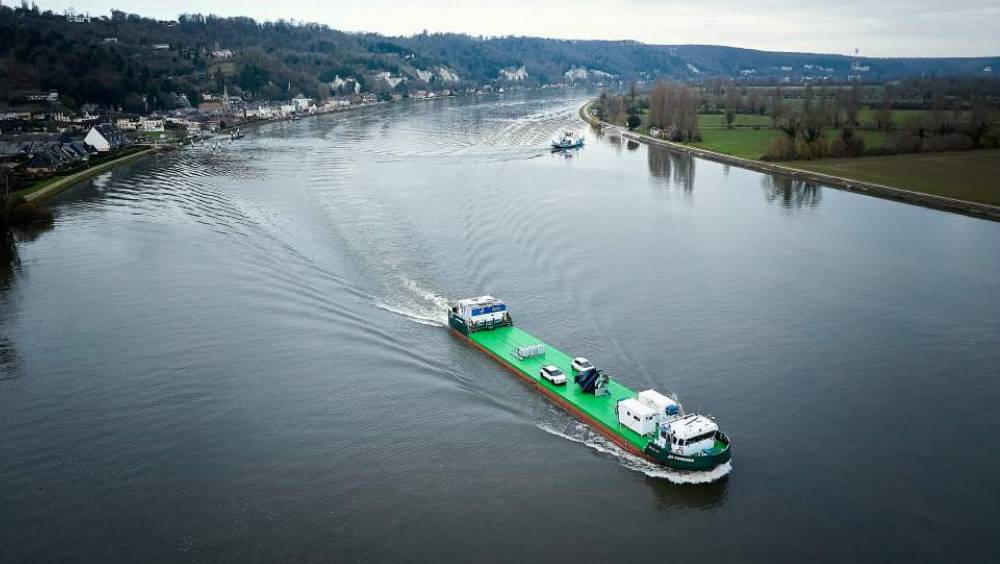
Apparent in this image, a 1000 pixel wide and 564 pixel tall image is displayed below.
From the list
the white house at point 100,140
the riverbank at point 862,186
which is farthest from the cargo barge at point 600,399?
the white house at point 100,140

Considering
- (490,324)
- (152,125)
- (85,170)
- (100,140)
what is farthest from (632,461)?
(152,125)

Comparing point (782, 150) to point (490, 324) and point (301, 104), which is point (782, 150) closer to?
point (490, 324)

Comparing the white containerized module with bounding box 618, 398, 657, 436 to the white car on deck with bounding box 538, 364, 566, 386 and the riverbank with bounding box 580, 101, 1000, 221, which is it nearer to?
the white car on deck with bounding box 538, 364, 566, 386

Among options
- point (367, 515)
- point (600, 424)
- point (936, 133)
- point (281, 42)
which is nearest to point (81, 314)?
point (367, 515)

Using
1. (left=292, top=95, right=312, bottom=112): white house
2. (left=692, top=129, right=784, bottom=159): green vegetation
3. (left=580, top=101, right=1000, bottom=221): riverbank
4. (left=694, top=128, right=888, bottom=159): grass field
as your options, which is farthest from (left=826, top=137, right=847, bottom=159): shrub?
(left=292, top=95, right=312, bottom=112): white house

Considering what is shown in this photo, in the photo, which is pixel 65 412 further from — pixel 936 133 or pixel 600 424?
pixel 936 133

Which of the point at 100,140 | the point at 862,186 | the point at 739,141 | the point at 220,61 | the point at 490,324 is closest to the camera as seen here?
the point at 490,324
